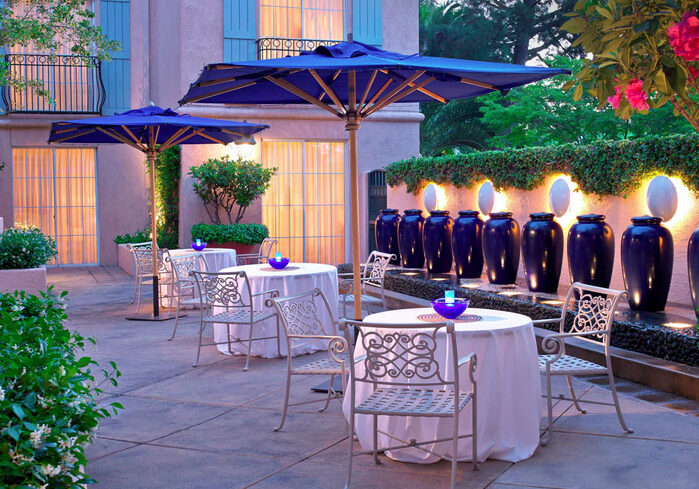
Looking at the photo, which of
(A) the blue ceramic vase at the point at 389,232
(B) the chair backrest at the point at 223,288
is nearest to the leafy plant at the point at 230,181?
(A) the blue ceramic vase at the point at 389,232

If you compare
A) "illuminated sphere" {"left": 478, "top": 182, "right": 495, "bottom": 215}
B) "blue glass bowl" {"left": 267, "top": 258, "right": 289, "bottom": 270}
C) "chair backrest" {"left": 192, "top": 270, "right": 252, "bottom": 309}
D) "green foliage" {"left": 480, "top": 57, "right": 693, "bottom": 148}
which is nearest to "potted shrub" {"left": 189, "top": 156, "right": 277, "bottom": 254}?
"illuminated sphere" {"left": 478, "top": 182, "right": 495, "bottom": 215}

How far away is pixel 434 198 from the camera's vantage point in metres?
10.8

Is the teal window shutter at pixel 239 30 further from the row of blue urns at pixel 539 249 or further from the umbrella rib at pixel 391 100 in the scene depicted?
the umbrella rib at pixel 391 100

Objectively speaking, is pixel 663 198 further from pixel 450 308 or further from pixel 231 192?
pixel 231 192

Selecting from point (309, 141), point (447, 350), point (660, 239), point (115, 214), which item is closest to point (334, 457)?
point (447, 350)

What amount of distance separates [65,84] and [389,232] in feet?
29.4

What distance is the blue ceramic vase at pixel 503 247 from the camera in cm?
828

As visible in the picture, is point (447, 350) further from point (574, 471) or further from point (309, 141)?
point (309, 141)

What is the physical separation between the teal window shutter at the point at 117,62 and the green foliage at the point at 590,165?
8.65 metres

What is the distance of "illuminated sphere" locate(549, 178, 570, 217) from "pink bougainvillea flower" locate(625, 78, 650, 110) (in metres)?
6.21

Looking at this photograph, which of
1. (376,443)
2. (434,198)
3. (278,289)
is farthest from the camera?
(434,198)

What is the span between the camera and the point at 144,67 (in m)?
16.7

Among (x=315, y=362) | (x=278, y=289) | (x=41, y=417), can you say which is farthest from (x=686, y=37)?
(x=278, y=289)

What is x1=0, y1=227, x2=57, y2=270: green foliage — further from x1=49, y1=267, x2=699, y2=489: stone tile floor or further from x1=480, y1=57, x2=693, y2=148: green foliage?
x1=480, y1=57, x2=693, y2=148: green foliage
